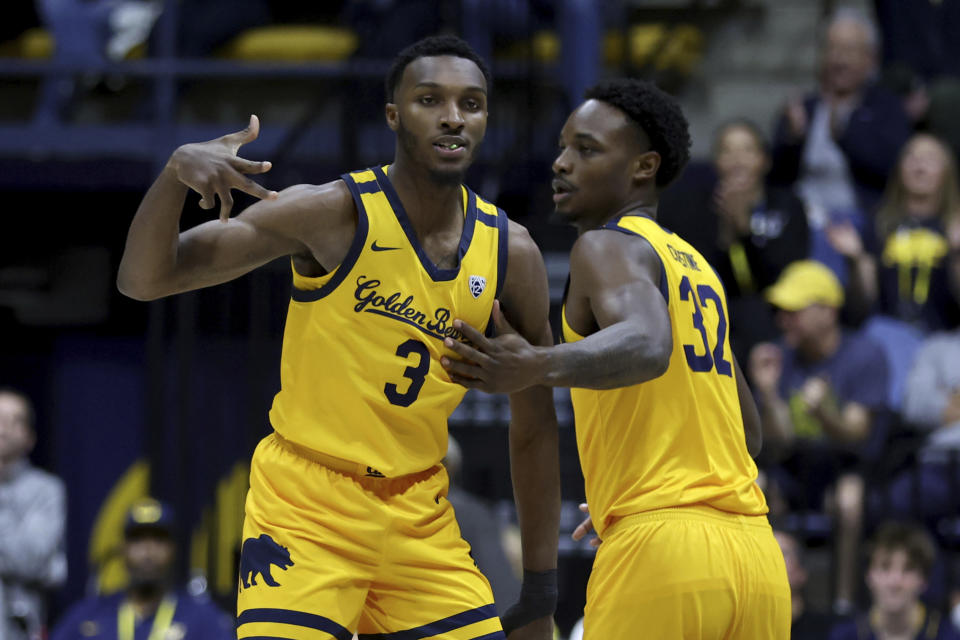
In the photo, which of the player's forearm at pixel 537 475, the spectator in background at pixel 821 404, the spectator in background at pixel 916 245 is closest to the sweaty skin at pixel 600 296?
the player's forearm at pixel 537 475

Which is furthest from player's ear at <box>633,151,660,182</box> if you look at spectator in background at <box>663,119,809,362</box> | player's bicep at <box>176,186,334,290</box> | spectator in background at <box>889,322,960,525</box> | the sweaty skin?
spectator in background at <box>663,119,809,362</box>

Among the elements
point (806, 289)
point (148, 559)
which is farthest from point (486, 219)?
point (148, 559)

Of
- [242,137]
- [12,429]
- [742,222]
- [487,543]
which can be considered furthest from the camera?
[12,429]

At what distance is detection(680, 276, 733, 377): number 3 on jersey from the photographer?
4320 mm

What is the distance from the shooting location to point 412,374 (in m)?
4.26

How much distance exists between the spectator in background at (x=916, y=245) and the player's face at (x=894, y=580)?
191 centimetres

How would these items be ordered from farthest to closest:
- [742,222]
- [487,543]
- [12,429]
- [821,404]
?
1. [12,429]
2. [742,222]
3. [821,404]
4. [487,543]

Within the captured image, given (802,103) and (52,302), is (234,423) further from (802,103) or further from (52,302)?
(802,103)

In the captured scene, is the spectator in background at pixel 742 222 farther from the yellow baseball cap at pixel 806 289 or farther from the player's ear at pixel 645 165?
the player's ear at pixel 645 165

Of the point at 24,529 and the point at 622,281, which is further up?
the point at 622,281

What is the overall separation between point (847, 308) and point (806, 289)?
1.93 ft

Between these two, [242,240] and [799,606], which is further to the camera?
[799,606]

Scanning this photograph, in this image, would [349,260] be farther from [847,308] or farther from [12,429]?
[12,429]

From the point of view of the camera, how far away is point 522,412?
15.4 ft
